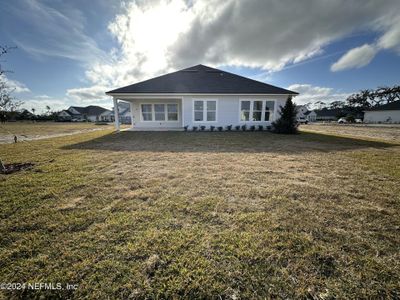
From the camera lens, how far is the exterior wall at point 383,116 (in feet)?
123

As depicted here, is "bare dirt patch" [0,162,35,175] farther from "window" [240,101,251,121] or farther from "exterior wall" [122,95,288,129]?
"window" [240,101,251,121]

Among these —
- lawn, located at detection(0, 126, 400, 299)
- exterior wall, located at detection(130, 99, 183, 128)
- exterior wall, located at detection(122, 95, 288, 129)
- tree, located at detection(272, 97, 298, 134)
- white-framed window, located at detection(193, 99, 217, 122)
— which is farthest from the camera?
exterior wall, located at detection(130, 99, 183, 128)

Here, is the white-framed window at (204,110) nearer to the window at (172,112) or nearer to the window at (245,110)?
the window at (245,110)

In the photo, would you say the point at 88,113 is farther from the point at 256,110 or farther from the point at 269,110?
the point at 269,110

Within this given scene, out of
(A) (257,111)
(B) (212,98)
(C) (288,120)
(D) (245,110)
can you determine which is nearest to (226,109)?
(B) (212,98)

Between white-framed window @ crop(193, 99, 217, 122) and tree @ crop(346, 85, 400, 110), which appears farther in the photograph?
tree @ crop(346, 85, 400, 110)

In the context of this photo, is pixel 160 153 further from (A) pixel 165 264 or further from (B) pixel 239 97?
(B) pixel 239 97

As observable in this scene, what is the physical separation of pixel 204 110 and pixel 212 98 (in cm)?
119

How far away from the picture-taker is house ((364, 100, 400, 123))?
3731 cm

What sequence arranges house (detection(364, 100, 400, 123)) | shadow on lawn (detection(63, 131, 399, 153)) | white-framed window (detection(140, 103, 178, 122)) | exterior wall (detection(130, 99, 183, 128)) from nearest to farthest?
1. shadow on lawn (detection(63, 131, 399, 153))
2. exterior wall (detection(130, 99, 183, 128))
3. white-framed window (detection(140, 103, 178, 122))
4. house (detection(364, 100, 400, 123))

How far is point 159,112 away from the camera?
15.6 meters

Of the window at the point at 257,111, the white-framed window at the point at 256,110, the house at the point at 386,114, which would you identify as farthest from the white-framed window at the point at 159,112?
the house at the point at 386,114

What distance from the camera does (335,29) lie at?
12.7 metres

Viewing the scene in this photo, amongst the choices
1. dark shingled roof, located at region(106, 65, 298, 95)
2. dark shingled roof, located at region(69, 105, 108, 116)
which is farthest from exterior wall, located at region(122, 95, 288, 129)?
dark shingled roof, located at region(69, 105, 108, 116)
